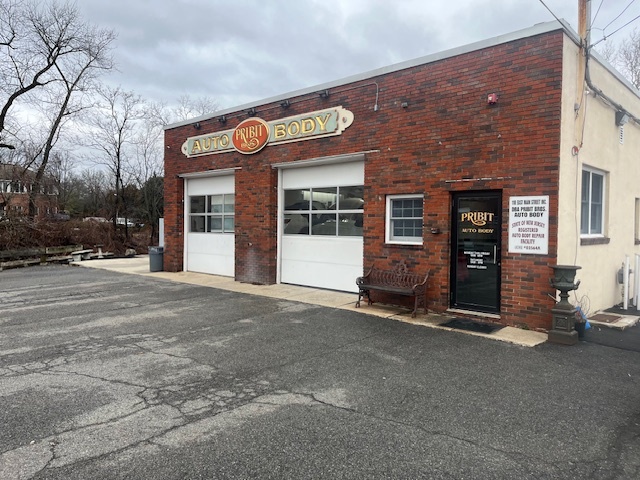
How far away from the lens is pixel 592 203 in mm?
8719

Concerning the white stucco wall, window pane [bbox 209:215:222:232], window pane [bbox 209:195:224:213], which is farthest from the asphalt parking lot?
window pane [bbox 209:195:224:213]

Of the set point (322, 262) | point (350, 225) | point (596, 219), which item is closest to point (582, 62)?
point (596, 219)

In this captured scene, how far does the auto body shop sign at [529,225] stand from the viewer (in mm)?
7074

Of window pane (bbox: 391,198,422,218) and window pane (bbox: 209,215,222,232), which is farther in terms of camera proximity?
window pane (bbox: 209,215,222,232)

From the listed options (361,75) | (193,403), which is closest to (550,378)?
(193,403)

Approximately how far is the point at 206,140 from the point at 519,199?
948 centimetres

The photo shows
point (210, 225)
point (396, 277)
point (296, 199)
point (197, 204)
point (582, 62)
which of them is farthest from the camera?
point (197, 204)

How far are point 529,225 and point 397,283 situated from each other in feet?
8.88

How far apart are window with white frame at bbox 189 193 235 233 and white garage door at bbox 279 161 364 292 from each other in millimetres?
2350

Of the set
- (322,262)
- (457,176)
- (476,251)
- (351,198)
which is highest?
(457,176)

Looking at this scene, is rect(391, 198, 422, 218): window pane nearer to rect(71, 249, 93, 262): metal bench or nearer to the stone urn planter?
the stone urn planter

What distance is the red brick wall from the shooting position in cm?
710

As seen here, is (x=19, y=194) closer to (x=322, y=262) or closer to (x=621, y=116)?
(x=322, y=262)

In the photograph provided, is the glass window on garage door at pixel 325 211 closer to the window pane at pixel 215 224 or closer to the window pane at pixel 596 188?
the window pane at pixel 215 224
